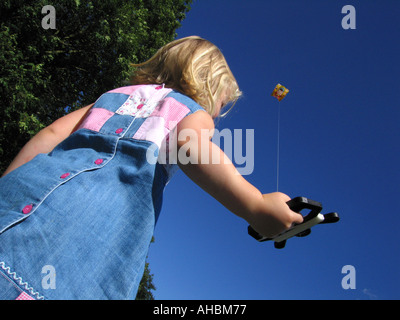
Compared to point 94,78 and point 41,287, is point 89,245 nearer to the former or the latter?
point 41,287

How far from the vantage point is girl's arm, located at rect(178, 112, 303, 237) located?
1.27m

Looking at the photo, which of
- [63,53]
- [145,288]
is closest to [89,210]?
[63,53]

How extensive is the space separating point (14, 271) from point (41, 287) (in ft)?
0.30

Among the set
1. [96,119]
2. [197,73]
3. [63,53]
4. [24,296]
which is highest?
[63,53]

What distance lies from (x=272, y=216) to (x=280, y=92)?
592cm

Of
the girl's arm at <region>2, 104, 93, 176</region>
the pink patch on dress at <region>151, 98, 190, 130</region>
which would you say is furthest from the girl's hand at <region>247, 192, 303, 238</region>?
the girl's arm at <region>2, 104, 93, 176</region>

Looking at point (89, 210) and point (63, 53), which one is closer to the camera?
point (89, 210)

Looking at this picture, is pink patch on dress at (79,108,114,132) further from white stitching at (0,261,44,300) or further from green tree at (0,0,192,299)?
green tree at (0,0,192,299)

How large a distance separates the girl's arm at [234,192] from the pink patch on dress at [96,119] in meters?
0.49

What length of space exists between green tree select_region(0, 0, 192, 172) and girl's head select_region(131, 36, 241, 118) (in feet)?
22.5

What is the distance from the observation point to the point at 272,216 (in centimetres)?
127

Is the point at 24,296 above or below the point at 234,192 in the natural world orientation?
below

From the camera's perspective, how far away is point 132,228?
48.3 inches

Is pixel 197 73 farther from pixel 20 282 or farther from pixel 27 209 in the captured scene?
pixel 20 282
